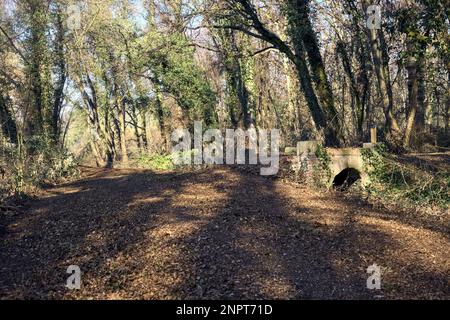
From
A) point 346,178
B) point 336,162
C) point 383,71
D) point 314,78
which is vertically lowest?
point 346,178

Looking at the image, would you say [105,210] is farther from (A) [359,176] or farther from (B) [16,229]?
(A) [359,176]

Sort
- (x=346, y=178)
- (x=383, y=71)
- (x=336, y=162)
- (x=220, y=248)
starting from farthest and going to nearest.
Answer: (x=383, y=71) → (x=346, y=178) → (x=336, y=162) → (x=220, y=248)

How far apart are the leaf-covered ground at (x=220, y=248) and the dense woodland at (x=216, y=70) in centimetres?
386

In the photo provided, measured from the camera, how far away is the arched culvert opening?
9.84 m

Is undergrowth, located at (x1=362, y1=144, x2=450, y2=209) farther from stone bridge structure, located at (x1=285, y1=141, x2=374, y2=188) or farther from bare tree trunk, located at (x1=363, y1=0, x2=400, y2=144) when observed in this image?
bare tree trunk, located at (x1=363, y1=0, x2=400, y2=144)

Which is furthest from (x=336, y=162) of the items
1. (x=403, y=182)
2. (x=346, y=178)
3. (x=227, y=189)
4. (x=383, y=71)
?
(x=383, y=71)

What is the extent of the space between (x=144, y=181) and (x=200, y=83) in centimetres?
886

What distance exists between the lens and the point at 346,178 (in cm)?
1010

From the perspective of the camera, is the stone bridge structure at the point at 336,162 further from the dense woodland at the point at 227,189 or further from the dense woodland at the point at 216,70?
the dense woodland at the point at 216,70

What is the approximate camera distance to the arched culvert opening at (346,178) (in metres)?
9.84

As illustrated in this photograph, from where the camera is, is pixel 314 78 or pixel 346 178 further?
pixel 314 78

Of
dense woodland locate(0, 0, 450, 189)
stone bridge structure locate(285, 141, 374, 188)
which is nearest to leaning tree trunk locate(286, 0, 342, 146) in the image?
dense woodland locate(0, 0, 450, 189)

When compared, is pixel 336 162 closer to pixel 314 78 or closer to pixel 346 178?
pixel 346 178

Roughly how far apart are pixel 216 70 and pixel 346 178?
1792cm
